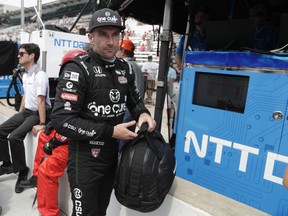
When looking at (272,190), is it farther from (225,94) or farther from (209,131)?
(225,94)

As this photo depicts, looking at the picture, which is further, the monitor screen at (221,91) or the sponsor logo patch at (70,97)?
the monitor screen at (221,91)

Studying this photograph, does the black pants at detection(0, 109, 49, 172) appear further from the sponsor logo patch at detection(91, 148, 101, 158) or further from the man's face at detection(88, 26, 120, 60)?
the man's face at detection(88, 26, 120, 60)

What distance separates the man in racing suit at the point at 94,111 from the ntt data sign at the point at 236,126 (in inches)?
48.2

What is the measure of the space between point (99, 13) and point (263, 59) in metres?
1.56

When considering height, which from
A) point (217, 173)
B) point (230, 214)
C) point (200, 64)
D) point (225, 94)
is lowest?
point (217, 173)

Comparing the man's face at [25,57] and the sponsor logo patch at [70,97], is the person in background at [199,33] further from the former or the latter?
the sponsor logo patch at [70,97]

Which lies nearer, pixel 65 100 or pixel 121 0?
pixel 65 100

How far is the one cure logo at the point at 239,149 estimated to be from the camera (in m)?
2.31

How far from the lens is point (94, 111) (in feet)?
4.95

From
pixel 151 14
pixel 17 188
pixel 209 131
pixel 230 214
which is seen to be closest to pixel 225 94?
pixel 209 131

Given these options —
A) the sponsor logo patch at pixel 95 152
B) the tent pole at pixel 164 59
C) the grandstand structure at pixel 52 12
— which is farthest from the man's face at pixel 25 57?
the grandstand structure at pixel 52 12

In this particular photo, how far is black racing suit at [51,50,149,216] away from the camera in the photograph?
1.42 m

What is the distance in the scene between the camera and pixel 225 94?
2.64m

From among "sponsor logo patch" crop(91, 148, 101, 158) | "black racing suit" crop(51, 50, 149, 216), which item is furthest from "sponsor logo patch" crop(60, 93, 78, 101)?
"sponsor logo patch" crop(91, 148, 101, 158)
